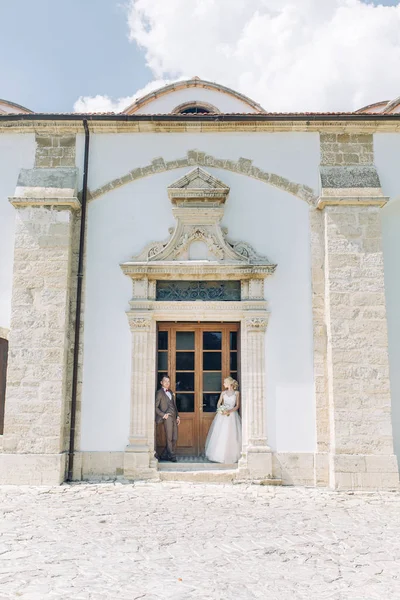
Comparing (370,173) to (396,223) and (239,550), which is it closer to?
(396,223)

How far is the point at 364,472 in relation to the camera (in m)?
7.34

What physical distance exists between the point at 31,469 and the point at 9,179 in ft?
14.8

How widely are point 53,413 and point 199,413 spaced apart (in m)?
2.24

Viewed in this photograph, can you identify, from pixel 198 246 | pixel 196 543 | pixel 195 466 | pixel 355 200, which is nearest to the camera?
pixel 196 543

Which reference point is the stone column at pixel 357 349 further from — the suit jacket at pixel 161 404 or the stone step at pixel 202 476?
the suit jacket at pixel 161 404

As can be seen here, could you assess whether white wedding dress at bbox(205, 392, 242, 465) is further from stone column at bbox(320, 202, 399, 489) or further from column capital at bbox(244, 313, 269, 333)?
stone column at bbox(320, 202, 399, 489)

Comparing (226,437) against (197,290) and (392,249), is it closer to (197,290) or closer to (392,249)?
(197,290)

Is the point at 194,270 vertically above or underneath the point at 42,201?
underneath

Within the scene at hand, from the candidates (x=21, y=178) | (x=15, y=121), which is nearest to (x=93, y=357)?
(x=21, y=178)

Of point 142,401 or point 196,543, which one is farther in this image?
point 142,401

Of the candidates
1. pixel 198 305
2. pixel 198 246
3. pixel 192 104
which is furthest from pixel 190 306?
pixel 192 104

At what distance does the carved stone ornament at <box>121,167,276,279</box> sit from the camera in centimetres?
805

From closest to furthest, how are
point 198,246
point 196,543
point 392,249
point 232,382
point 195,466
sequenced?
point 196,543 < point 195,466 < point 232,382 < point 198,246 < point 392,249

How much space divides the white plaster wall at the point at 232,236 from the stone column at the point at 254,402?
130mm
